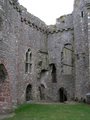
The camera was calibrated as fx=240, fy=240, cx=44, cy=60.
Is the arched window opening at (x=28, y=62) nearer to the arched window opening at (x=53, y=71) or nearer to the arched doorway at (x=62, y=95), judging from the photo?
the arched window opening at (x=53, y=71)

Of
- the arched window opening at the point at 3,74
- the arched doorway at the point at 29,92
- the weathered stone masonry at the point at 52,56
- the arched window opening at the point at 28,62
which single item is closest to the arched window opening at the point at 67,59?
the weathered stone masonry at the point at 52,56

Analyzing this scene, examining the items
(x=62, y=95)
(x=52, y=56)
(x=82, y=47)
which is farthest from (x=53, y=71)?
(x=82, y=47)

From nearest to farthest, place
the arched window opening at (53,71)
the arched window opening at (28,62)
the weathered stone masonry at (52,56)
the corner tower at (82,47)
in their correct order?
the weathered stone masonry at (52,56), the corner tower at (82,47), the arched window opening at (28,62), the arched window opening at (53,71)

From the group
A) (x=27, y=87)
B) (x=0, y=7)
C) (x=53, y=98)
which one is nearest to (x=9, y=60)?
(x=0, y=7)

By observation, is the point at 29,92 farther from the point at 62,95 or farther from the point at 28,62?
the point at 62,95

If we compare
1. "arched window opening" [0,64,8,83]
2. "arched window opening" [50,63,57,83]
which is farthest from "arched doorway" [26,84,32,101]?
"arched window opening" [0,64,8,83]

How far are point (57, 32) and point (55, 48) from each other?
1.52m

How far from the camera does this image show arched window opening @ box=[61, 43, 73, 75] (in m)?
21.9

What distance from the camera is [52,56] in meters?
22.6

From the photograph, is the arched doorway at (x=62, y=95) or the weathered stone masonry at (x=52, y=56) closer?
the weathered stone masonry at (x=52, y=56)

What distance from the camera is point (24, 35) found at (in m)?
19.4

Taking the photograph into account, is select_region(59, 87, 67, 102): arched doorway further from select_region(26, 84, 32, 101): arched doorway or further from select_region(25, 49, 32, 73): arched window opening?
select_region(25, 49, 32, 73): arched window opening

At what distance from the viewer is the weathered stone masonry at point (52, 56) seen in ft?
61.1

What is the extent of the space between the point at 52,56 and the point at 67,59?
1497mm
